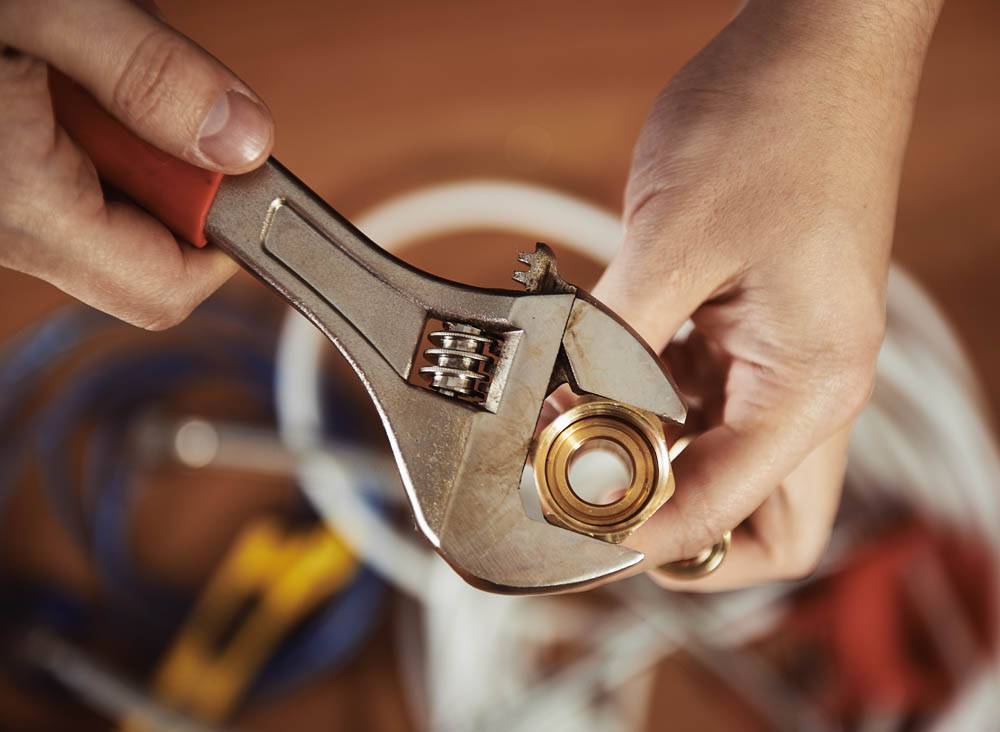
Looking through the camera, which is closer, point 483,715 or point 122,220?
point 122,220

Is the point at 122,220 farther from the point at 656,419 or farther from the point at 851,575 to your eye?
the point at 851,575

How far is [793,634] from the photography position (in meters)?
0.87

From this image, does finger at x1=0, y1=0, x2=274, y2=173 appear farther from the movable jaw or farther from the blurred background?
the blurred background

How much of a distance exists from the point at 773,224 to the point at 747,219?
12 millimetres

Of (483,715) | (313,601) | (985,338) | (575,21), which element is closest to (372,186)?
(575,21)

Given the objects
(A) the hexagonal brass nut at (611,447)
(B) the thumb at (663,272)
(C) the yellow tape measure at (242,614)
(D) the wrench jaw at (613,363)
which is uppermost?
(B) the thumb at (663,272)

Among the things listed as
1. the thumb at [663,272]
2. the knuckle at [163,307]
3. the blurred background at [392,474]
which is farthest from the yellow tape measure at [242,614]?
the thumb at [663,272]

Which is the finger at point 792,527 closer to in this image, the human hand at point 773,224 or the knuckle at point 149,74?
the human hand at point 773,224

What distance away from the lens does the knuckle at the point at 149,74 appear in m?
0.36

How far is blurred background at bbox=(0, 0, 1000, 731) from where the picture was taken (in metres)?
0.83

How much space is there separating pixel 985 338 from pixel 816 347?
1.97ft

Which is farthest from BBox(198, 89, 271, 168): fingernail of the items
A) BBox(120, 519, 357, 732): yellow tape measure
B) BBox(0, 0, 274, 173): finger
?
BBox(120, 519, 357, 732): yellow tape measure

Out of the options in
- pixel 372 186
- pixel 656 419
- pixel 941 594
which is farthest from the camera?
pixel 372 186

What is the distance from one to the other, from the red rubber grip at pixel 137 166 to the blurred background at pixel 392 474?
0.47 m
